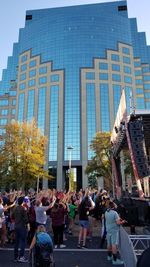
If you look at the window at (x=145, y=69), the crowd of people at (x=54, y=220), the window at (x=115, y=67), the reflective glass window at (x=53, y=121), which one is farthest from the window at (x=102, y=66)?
the crowd of people at (x=54, y=220)

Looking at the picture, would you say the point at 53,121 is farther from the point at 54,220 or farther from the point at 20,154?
the point at 54,220

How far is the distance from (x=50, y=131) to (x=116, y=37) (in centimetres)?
3482

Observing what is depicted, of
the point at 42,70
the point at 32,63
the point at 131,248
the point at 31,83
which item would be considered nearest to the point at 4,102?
the point at 32,63

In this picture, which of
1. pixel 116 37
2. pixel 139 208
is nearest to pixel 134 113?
pixel 139 208

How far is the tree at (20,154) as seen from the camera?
A: 33.1m

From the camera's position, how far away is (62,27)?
77.2 meters

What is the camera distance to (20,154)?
33188 millimetres

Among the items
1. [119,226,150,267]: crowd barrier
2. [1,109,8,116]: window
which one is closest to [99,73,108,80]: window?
[1,109,8,116]: window

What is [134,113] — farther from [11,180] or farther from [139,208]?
[11,180]

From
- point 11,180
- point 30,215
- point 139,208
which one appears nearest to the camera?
point 30,215

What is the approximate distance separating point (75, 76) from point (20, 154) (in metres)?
42.4

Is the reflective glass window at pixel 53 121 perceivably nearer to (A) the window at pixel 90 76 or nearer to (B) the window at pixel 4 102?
(A) the window at pixel 90 76

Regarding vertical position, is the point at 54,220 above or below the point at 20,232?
above

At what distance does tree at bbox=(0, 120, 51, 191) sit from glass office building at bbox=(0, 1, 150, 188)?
2952 cm
